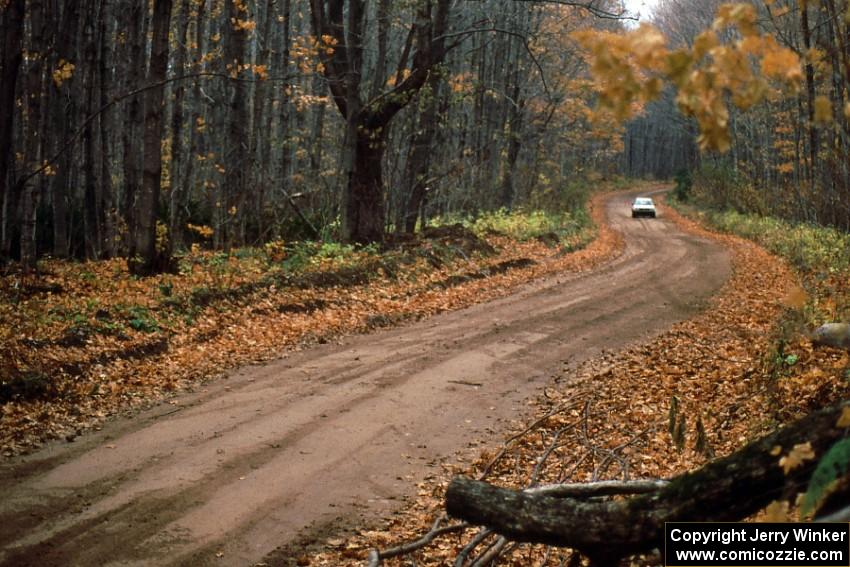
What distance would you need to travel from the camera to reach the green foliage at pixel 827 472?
2.76 meters

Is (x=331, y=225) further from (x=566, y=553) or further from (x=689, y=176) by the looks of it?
(x=689, y=176)

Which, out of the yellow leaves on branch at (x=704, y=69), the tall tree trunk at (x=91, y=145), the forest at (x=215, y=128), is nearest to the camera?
the yellow leaves on branch at (x=704, y=69)

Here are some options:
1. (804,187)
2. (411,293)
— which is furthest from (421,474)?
(804,187)

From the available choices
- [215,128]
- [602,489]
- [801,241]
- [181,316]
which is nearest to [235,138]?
[215,128]

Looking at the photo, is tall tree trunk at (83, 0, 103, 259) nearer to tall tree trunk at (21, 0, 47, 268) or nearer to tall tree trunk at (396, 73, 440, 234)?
tall tree trunk at (21, 0, 47, 268)

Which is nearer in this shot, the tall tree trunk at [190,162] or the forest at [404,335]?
the forest at [404,335]

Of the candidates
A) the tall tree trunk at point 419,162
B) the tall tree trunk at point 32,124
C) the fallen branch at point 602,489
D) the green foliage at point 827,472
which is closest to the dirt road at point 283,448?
the fallen branch at point 602,489

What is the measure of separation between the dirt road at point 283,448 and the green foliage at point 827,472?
13.4 ft

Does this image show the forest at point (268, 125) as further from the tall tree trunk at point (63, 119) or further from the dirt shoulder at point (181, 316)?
the dirt shoulder at point (181, 316)

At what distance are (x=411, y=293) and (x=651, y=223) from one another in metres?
27.7

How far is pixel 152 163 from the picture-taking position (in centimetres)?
1562

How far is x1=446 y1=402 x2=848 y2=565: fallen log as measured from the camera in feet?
10.6

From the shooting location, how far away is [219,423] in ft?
28.5

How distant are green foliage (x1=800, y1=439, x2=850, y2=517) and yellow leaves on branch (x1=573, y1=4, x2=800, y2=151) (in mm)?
1150
